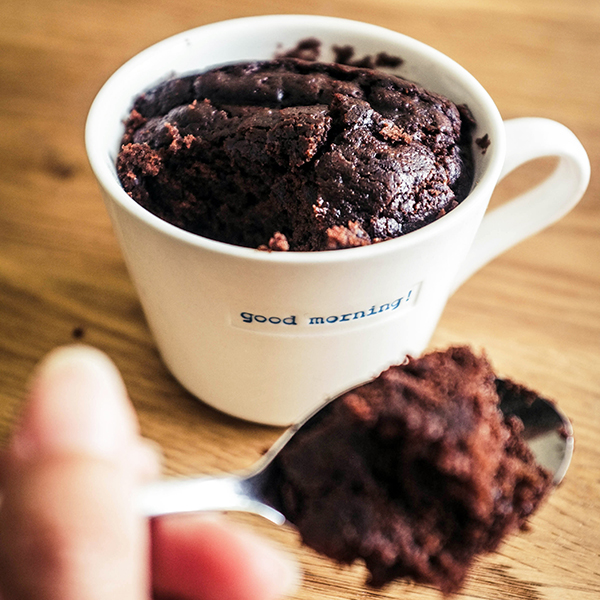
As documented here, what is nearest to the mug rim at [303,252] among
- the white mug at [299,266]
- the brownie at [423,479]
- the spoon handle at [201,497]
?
the white mug at [299,266]

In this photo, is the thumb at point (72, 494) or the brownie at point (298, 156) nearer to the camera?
the thumb at point (72, 494)

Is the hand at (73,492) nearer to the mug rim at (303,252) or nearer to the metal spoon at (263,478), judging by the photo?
the metal spoon at (263,478)

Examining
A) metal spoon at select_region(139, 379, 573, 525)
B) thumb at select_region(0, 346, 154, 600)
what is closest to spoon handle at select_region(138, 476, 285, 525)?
metal spoon at select_region(139, 379, 573, 525)

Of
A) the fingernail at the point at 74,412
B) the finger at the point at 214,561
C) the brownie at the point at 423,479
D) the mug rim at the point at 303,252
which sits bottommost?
the finger at the point at 214,561

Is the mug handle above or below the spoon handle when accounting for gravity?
above

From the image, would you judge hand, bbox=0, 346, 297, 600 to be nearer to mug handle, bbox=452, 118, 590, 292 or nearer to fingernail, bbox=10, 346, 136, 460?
fingernail, bbox=10, 346, 136, 460

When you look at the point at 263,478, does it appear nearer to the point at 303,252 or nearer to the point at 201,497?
the point at 201,497
